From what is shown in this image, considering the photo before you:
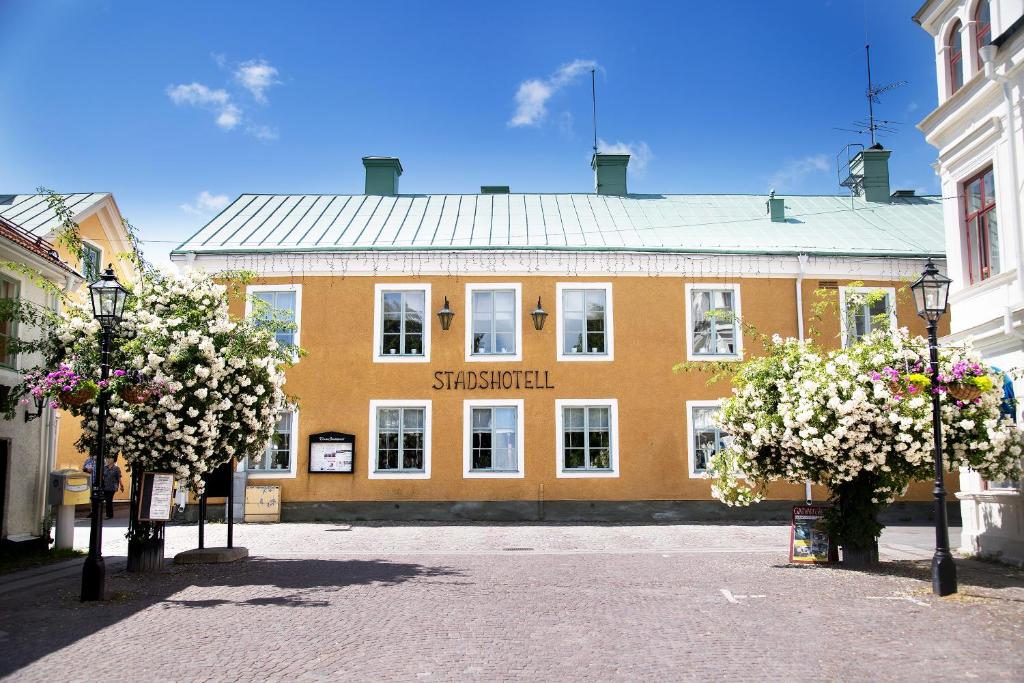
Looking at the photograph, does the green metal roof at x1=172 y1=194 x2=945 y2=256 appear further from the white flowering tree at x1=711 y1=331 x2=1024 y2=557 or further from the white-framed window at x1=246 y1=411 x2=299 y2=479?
the white flowering tree at x1=711 y1=331 x2=1024 y2=557

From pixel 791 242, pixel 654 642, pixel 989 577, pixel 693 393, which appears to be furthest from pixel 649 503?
pixel 654 642

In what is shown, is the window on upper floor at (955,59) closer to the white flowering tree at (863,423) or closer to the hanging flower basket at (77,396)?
the white flowering tree at (863,423)

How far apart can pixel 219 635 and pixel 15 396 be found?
632 cm

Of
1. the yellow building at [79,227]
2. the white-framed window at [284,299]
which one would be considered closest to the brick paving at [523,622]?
the white-framed window at [284,299]

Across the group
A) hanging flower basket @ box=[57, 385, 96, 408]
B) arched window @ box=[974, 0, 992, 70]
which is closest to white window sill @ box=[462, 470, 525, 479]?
hanging flower basket @ box=[57, 385, 96, 408]

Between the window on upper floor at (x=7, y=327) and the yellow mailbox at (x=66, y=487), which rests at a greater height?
the window on upper floor at (x=7, y=327)

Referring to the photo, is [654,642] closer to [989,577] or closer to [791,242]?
[989,577]

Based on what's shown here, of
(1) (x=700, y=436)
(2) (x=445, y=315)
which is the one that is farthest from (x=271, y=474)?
(1) (x=700, y=436)

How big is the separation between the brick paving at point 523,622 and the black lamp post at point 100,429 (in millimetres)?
354

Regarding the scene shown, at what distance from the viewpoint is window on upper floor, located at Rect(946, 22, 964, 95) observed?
14430mm

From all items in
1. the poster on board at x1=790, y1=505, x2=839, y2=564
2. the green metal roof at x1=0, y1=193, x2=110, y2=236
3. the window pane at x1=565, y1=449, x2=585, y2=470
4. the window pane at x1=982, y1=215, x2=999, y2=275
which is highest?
the green metal roof at x1=0, y1=193, x2=110, y2=236

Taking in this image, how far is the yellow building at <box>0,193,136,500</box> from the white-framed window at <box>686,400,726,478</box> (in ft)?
44.8

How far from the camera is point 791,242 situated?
22.7 meters

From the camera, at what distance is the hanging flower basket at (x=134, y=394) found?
12031mm
